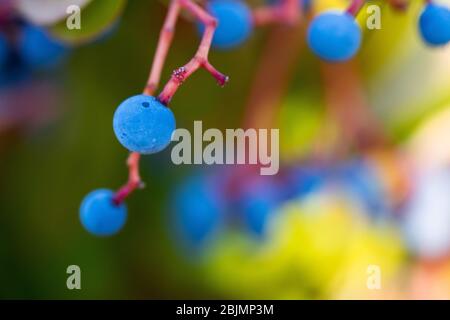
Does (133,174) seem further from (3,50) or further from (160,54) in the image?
(3,50)

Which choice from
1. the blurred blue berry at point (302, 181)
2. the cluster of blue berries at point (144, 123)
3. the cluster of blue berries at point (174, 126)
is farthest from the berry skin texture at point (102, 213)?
the blurred blue berry at point (302, 181)

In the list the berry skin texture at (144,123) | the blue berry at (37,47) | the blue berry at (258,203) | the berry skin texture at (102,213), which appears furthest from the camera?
the blue berry at (258,203)

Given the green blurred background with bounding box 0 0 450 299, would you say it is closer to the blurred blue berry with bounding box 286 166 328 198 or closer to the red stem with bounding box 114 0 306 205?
the blurred blue berry with bounding box 286 166 328 198

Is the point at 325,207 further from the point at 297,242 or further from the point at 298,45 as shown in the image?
the point at 298,45

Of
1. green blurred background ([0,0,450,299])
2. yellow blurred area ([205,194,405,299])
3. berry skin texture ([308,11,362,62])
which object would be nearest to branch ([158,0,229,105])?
berry skin texture ([308,11,362,62])

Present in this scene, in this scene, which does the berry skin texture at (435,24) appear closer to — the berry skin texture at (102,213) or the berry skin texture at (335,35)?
the berry skin texture at (335,35)

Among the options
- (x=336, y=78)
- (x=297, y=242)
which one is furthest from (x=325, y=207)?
(x=336, y=78)

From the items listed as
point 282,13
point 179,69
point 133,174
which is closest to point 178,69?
point 179,69
